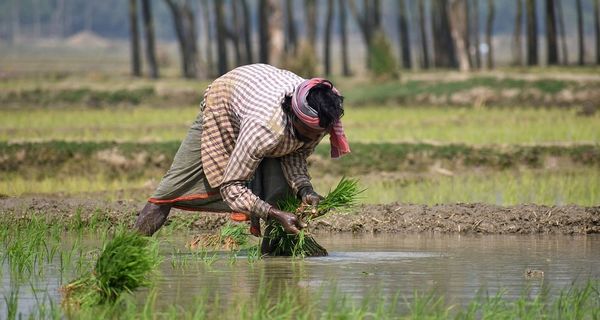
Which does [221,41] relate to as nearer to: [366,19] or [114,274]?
[366,19]

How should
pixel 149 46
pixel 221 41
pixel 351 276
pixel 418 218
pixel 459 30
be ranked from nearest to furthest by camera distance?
pixel 351 276 → pixel 418 218 → pixel 459 30 → pixel 149 46 → pixel 221 41

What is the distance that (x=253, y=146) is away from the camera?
696 cm

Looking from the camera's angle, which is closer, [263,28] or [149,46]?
[149,46]

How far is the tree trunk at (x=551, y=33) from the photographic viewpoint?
3447cm

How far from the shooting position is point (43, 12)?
136m

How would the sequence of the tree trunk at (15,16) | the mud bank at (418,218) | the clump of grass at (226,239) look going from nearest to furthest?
1. the clump of grass at (226,239)
2. the mud bank at (418,218)
3. the tree trunk at (15,16)

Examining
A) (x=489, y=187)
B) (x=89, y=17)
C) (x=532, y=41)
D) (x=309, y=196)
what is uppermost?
(x=89, y=17)

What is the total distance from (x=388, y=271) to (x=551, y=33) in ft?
94.5

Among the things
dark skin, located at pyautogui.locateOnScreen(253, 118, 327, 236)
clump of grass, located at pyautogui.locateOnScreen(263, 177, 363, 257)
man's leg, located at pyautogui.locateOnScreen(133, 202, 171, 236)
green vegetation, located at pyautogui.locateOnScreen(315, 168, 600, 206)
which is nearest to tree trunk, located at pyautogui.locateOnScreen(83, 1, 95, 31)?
green vegetation, located at pyautogui.locateOnScreen(315, 168, 600, 206)

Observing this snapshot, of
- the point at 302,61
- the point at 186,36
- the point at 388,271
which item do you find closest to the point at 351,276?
the point at 388,271

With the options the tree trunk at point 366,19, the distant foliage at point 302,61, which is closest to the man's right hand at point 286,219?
the distant foliage at point 302,61

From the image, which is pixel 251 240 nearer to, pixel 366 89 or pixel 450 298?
pixel 450 298

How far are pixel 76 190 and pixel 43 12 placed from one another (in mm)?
127137

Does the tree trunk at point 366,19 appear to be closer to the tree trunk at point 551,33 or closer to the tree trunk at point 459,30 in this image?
the tree trunk at point 459,30
